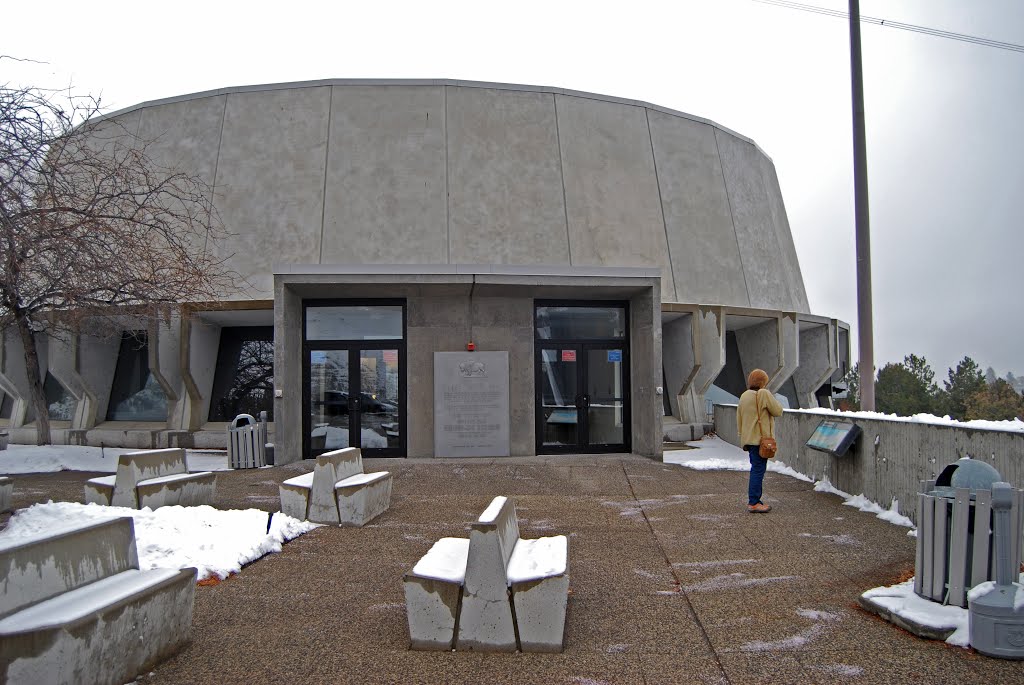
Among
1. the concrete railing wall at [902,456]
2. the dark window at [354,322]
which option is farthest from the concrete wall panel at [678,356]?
the dark window at [354,322]

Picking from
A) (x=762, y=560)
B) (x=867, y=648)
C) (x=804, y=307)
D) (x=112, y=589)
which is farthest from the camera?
(x=804, y=307)

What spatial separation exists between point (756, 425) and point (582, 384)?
7.19 m

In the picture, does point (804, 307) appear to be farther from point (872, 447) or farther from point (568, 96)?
point (872, 447)

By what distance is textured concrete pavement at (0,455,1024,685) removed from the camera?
167 inches

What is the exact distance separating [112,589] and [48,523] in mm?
3933

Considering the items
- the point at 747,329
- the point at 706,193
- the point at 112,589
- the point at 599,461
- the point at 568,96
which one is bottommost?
the point at 599,461

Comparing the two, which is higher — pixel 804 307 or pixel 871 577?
pixel 804 307

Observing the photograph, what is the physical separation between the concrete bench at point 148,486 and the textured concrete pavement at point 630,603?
58cm

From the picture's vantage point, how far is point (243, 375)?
22.1 meters

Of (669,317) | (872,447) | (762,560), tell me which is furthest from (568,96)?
(762,560)

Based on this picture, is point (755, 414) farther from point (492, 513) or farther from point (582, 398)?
point (582, 398)

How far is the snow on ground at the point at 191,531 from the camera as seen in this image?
644 centimetres

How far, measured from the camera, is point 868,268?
13.3 meters

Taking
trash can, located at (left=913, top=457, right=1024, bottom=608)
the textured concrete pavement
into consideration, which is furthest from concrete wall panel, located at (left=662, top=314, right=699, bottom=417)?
trash can, located at (left=913, top=457, right=1024, bottom=608)
